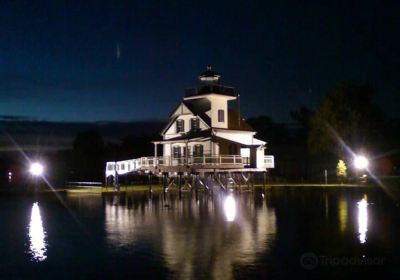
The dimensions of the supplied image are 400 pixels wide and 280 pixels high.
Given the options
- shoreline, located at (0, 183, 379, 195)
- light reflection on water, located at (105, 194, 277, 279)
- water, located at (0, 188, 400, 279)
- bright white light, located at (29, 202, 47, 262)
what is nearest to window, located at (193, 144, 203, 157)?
shoreline, located at (0, 183, 379, 195)

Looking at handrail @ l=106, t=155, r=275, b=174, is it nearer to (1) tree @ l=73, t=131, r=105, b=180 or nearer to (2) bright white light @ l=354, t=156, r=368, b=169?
(2) bright white light @ l=354, t=156, r=368, b=169

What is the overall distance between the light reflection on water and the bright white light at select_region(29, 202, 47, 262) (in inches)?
121

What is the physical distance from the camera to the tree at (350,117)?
76438mm

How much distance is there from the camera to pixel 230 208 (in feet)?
149

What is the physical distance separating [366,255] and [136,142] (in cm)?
7537

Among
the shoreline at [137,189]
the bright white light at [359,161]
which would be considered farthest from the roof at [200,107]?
the bright white light at [359,161]

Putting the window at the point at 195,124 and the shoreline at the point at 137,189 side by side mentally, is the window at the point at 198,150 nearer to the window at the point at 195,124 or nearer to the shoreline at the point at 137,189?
the window at the point at 195,124

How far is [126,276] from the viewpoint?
2106cm

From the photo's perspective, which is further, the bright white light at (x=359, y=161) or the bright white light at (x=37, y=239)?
the bright white light at (x=359, y=161)

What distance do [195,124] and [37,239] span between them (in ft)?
117

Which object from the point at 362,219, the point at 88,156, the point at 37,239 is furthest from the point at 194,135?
the point at 88,156

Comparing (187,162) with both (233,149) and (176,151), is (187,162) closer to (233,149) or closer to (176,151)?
(176,151)

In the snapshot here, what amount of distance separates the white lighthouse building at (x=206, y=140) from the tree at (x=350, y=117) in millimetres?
14588

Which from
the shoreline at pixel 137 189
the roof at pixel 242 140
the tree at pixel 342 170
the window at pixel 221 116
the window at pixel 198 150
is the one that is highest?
the window at pixel 221 116
